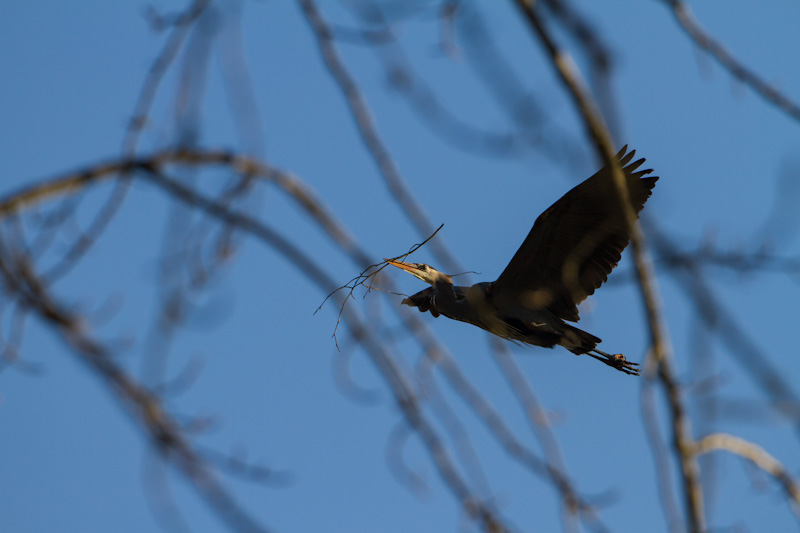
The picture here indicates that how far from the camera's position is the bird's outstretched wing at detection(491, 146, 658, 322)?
325cm

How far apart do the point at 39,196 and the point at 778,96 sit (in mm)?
3084

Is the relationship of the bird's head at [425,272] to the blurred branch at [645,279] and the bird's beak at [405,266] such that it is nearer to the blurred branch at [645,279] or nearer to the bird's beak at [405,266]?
the bird's beak at [405,266]

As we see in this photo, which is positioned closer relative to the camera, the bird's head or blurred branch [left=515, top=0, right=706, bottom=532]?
blurred branch [left=515, top=0, right=706, bottom=532]

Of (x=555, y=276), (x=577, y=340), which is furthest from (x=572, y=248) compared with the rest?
(x=577, y=340)

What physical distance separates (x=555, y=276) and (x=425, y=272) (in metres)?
0.55

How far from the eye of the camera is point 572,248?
331cm

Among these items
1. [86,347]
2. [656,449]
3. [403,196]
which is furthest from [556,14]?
[86,347]

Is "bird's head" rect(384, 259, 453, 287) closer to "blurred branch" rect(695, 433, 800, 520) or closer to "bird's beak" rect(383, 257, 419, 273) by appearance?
"bird's beak" rect(383, 257, 419, 273)

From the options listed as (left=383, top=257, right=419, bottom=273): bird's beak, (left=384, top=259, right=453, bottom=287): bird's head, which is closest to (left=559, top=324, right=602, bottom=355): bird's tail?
(left=384, top=259, right=453, bottom=287): bird's head

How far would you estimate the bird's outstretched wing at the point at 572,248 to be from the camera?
3.25 metres

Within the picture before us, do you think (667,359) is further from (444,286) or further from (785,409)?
(444,286)

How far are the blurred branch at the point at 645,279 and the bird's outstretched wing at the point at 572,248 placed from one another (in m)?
0.74

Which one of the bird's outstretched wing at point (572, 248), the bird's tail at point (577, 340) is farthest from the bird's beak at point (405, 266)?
the bird's tail at point (577, 340)

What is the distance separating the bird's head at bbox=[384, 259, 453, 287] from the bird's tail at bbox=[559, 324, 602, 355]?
0.52m
